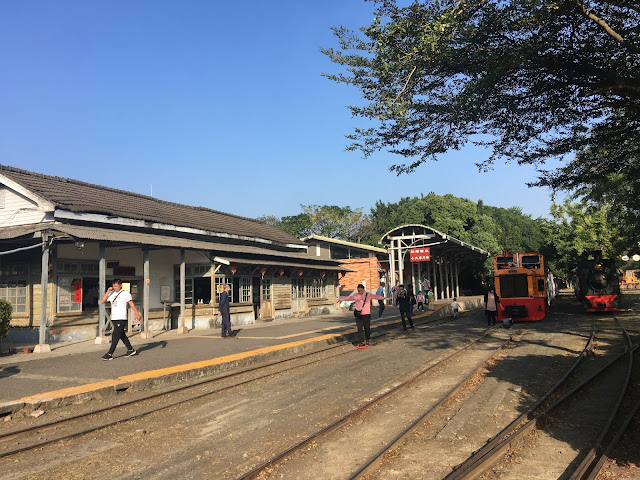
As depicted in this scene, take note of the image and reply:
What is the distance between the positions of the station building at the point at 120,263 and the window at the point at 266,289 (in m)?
0.05

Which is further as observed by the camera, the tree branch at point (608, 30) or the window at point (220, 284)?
the window at point (220, 284)

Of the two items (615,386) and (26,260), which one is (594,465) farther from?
(26,260)

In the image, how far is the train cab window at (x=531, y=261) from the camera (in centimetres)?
2112

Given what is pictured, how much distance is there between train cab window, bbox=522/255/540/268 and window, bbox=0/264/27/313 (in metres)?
20.4

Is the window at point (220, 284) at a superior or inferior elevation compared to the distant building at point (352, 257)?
inferior

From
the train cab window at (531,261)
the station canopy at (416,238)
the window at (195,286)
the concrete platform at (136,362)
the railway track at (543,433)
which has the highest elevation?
the station canopy at (416,238)

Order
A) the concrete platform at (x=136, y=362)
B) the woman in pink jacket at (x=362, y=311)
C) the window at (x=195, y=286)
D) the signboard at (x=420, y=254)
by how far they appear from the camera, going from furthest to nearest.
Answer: the signboard at (x=420, y=254) → the window at (x=195, y=286) → the woman in pink jacket at (x=362, y=311) → the concrete platform at (x=136, y=362)

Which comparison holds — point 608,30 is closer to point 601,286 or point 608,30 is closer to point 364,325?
point 364,325

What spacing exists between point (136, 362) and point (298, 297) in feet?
46.9

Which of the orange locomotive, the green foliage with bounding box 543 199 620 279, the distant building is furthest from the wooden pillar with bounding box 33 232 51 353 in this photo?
→ the green foliage with bounding box 543 199 620 279

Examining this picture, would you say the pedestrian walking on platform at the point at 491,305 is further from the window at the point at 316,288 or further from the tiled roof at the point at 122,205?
the tiled roof at the point at 122,205

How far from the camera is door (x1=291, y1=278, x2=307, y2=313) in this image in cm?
2362

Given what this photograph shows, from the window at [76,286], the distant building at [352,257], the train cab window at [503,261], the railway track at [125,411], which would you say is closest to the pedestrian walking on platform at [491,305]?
the train cab window at [503,261]

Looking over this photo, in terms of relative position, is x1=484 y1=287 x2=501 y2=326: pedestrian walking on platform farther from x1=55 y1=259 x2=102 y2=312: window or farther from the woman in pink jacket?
x1=55 y1=259 x2=102 y2=312: window
